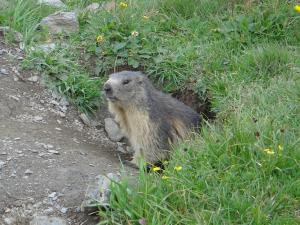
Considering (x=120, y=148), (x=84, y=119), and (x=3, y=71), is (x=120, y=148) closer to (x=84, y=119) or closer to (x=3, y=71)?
(x=84, y=119)

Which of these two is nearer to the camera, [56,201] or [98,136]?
[56,201]

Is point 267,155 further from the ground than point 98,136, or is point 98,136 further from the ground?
point 267,155

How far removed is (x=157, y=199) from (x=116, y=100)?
6.11 ft

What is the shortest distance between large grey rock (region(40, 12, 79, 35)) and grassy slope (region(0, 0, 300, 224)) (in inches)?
5.0

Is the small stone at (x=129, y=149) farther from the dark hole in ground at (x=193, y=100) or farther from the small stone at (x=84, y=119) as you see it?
the dark hole in ground at (x=193, y=100)

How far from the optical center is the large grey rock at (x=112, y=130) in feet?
20.4

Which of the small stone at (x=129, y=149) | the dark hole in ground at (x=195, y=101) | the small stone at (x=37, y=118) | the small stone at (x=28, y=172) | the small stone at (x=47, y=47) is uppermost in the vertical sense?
the small stone at (x=47, y=47)

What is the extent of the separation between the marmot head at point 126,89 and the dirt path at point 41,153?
52 centimetres

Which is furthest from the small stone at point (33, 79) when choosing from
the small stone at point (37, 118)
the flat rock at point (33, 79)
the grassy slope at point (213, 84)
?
the small stone at point (37, 118)

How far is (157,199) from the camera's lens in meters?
3.96

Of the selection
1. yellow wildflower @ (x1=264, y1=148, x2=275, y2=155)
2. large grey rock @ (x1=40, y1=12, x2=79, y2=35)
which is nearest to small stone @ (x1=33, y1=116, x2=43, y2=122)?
large grey rock @ (x1=40, y1=12, x2=79, y2=35)

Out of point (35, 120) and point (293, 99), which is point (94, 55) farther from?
point (293, 99)

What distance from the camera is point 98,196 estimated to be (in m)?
4.08

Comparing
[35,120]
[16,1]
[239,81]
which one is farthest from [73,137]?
[16,1]
